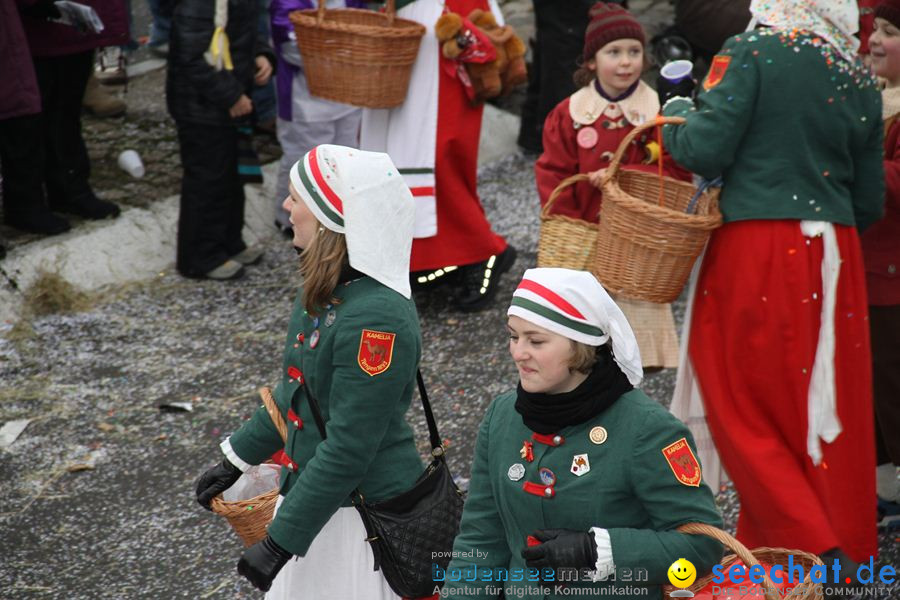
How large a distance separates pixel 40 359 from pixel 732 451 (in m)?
3.64

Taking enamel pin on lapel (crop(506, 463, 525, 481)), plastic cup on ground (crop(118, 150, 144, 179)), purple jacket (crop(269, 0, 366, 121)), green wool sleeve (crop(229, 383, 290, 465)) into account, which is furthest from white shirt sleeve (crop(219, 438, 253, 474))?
plastic cup on ground (crop(118, 150, 144, 179))

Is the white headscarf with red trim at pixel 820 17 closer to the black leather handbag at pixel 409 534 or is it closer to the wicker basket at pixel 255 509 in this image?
the black leather handbag at pixel 409 534

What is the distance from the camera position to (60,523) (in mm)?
4852

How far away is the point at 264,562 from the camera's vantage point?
9.95 ft

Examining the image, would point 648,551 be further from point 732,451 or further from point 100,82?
point 100,82

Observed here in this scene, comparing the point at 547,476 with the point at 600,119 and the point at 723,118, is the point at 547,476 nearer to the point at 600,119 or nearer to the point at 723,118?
the point at 723,118

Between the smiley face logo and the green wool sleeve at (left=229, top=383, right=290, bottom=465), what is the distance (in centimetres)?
126

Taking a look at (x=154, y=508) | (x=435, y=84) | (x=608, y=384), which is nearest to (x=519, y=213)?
(x=435, y=84)

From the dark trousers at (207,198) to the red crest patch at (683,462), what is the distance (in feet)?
15.0

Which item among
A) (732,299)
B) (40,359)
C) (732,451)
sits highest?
(732,299)

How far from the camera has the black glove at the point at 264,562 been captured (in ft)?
9.92

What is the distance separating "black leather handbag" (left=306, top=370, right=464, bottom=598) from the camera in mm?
3156

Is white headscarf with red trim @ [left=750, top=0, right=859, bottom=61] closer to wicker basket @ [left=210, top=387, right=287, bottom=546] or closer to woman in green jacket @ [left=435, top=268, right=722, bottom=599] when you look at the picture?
woman in green jacket @ [left=435, top=268, right=722, bottom=599]

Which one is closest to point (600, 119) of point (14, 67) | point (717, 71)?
point (717, 71)
